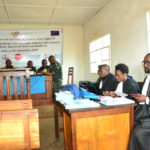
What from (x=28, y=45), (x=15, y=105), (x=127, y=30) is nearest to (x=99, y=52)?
(x=127, y=30)

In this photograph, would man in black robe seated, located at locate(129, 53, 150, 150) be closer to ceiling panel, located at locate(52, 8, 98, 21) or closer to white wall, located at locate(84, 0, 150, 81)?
white wall, located at locate(84, 0, 150, 81)

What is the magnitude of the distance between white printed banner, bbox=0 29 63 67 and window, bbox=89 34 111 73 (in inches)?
48.1

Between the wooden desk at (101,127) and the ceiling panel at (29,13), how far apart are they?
3912 mm

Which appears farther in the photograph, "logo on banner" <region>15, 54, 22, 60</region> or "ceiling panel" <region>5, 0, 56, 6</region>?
"logo on banner" <region>15, 54, 22, 60</region>

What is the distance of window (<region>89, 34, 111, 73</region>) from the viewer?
479 cm

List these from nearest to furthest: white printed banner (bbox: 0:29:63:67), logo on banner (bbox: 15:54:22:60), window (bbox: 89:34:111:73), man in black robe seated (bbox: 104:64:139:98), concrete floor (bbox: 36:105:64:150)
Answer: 1. man in black robe seated (bbox: 104:64:139:98)
2. concrete floor (bbox: 36:105:64:150)
3. window (bbox: 89:34:111:73)
4. white printed banner (bbox: 0:29:63:67)
5. logo on banner (bbox: 15:54:22:60)

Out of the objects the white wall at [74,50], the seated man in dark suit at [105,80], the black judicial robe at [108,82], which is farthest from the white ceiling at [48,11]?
the black judicial robe at [108,82]

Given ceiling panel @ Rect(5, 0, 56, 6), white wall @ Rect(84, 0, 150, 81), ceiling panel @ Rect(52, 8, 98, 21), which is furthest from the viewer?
ceiling panel @ Rect(52, 8, 98, 21)

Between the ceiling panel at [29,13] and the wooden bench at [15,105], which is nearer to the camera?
the wooden bench at [15,105]

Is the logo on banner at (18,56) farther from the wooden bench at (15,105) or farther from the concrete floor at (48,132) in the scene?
the wooden bench at (15,105)

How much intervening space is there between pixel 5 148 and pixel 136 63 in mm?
2817

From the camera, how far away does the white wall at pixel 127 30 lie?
324cm

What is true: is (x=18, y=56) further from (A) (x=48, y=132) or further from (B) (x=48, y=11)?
(A) (x=48, y=132)

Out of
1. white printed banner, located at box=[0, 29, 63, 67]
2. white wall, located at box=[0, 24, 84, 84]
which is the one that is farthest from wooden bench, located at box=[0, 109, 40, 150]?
white wall, located at box=[0, 24, 84, 84]
